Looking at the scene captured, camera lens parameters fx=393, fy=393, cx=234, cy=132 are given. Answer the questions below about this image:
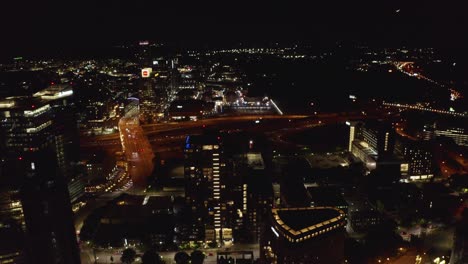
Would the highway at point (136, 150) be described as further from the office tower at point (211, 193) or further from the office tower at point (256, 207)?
the office tower at point (256, 207)

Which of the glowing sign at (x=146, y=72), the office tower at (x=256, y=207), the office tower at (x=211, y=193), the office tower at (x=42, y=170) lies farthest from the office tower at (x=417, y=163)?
the glowing sign at (x=146, y=72)

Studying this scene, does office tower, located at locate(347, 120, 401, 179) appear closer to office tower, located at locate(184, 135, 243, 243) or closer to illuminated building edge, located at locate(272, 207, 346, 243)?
office tower, located at locate(184, 135, 243, 243)

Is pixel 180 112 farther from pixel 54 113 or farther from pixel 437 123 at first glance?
pixel 437 123

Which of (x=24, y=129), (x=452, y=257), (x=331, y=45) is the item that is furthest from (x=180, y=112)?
(x=331, y=45)

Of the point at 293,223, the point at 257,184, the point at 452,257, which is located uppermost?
the point at 293,223

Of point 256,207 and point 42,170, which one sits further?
point 256,207

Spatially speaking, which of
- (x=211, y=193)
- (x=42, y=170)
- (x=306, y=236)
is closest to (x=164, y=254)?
(x=211, y=193)

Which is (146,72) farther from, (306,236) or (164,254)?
(306,236)
